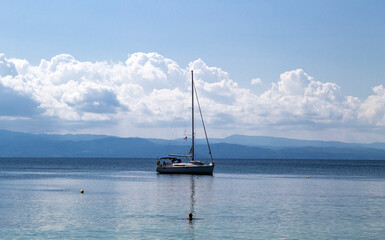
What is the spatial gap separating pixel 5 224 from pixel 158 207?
56.5 ft

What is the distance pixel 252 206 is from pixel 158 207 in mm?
11007

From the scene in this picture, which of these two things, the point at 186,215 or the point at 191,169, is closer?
the point at 186,215

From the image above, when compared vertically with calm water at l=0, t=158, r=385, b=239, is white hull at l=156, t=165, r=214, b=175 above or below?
above

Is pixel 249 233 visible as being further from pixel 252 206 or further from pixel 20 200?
pixel 20 200

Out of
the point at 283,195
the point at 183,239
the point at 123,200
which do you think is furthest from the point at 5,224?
the point at 283,195

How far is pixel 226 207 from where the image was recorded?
177 ft

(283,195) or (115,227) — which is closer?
(115,227)

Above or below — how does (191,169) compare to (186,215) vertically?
above

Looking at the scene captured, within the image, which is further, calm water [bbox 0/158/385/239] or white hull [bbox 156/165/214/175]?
white hull [bbox 156/165/214/175]

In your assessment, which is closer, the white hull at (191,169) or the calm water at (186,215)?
the calm water at (186,215)

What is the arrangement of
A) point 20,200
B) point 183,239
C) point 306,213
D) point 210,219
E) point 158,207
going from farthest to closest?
point 20,200, point 158,207, point 306,213, point 210,219, point 183,239

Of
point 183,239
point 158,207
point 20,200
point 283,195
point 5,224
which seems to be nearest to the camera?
point 183,239

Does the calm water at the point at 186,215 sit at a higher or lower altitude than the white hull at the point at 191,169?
lower

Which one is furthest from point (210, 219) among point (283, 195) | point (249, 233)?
point (283, 195)
